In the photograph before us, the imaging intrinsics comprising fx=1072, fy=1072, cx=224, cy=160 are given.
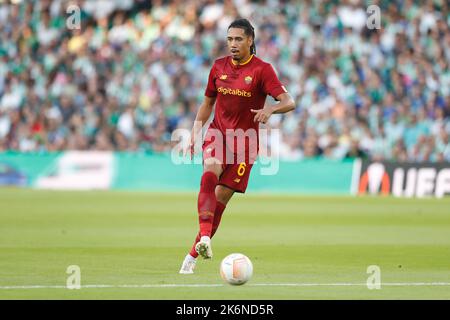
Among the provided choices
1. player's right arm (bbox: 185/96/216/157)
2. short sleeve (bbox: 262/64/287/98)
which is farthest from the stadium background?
short sleeve (bbox: 262/64/287/98)

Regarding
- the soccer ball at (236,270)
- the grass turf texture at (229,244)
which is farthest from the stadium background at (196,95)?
the soccer ball at (236,270)

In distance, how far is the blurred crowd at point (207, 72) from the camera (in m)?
30.2

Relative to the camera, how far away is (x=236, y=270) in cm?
1004

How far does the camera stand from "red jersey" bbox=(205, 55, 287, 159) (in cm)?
1134

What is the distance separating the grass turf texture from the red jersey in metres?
1.62

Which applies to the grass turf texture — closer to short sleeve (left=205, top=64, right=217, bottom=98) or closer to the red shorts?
the red shorts

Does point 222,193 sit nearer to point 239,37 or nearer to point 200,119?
point 200,119

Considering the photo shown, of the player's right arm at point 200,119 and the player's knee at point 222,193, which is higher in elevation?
the player's right arm at point 200,119

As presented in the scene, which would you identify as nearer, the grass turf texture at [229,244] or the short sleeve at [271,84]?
the grass turf texture at [229,244]

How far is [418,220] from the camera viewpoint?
781 inches

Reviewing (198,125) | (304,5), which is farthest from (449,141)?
(198,125)

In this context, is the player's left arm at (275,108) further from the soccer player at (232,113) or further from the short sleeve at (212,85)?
the short sleeve at (212,85)
